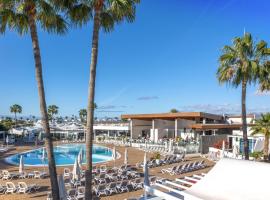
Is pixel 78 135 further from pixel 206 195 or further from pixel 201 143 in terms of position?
pixel 206 195

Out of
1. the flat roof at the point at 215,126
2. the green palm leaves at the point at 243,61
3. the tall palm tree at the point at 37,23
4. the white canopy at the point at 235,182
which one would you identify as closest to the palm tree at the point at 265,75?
the green palm leaves at the point at 243,61

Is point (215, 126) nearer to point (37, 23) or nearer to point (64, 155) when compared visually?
point (64, 155)

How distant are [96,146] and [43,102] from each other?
3247cm

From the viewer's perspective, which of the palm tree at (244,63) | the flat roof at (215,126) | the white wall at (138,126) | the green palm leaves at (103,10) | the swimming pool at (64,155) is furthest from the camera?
the white wall at (138,126)

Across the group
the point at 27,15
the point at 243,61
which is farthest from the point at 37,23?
the point at 243,61

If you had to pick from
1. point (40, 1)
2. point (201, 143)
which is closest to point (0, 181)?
point (40, 1)

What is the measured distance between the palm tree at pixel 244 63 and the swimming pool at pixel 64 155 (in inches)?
571

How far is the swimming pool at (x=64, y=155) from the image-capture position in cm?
2990

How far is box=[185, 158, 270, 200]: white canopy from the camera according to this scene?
24.6 feet

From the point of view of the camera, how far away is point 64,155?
35812 millimetres

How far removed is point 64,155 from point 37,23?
2725cm

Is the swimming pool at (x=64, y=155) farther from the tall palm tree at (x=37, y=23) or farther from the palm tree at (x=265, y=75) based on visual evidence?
the tall palm tree at (x=37, y=23)

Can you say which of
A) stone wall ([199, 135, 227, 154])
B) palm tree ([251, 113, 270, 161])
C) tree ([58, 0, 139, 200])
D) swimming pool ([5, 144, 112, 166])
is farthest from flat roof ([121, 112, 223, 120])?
tree ([58, 0, 139, 200])

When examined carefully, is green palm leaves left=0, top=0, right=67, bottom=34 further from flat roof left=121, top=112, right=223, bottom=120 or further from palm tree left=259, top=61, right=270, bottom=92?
flat roof left=121, top=112, right=223, bottom=120
